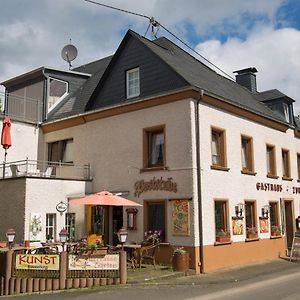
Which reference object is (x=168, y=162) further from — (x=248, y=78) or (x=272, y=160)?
(x=248, y=78)

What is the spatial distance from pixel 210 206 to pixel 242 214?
2369 mm

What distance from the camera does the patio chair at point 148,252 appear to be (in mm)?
15075

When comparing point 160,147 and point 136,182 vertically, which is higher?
point 160,147

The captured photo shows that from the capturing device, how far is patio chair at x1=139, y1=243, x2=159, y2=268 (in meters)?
15.1

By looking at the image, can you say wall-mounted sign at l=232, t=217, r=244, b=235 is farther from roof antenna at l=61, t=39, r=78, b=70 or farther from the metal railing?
roof antenna at l=61, t=39, r=78, b=70

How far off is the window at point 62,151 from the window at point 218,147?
6776 millimetres

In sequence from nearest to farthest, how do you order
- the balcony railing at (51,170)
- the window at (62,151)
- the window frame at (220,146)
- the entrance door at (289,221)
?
the window frame at (220,146) < the balcony railing at (51,170) < the window at (62,151) < the entrance door at (289,221)

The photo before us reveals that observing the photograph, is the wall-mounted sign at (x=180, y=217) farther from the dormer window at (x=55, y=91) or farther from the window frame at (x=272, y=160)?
the dormer window at (x=55, y=91)

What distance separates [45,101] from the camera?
72.4ft

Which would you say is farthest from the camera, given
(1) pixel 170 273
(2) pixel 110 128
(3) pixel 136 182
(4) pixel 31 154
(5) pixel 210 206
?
(4) pixel 31 154

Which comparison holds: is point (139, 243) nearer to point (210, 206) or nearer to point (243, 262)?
point (210, 206)

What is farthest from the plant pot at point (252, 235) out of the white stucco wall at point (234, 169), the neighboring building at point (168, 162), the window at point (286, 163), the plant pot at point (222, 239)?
the window at point (286, 163)

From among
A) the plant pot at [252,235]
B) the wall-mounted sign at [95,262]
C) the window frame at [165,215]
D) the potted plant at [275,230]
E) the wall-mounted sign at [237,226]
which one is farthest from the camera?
the potted plant at [275,230]

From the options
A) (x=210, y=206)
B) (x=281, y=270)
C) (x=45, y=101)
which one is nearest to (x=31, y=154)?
(x=45, y=101)
